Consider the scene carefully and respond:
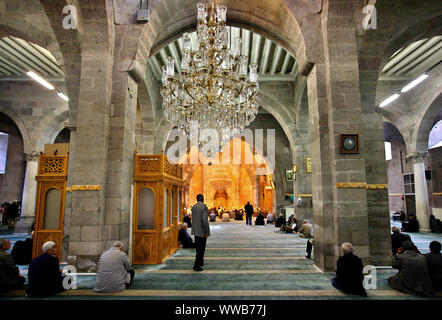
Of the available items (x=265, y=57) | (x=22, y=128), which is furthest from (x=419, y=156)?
(x=22, y=128)

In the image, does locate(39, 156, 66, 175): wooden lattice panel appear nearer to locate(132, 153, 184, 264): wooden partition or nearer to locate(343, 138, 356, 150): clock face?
locate(132, 153, 184, 264): wooden partition

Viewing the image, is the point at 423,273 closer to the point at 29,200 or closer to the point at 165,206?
the point at 165,206

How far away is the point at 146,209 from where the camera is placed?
454cm

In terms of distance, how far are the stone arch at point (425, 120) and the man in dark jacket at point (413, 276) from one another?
24.6 feet

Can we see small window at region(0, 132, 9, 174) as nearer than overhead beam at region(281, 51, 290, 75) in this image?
No

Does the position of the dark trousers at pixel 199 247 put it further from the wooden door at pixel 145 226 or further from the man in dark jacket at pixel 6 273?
the man in dark jacket at pixel 6 273

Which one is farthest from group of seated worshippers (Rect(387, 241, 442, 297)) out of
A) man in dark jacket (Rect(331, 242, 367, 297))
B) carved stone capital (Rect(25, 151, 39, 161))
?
carved stone capital (Rect(25, 151, 39, 161))

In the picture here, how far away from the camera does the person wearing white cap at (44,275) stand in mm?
2725

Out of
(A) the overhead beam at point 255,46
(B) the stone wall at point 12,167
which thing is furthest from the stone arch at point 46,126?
(A) the overhead beam at point 255,46

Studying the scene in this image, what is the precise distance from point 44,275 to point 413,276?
13.3ft

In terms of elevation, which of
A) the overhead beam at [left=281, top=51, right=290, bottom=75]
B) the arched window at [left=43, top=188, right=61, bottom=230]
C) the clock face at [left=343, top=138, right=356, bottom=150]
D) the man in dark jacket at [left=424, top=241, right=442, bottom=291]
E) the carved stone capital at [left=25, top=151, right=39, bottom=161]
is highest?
the overhead beam at [left=281, top=51, right=290, bottom=75]

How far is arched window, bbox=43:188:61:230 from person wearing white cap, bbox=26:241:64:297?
1.96m

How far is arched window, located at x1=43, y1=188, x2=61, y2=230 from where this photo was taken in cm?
454
